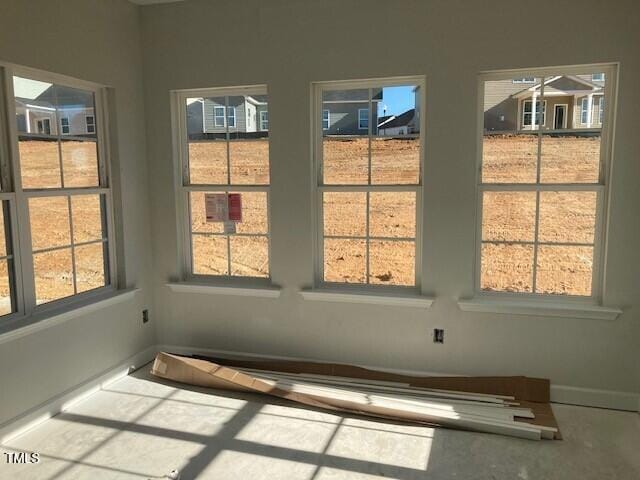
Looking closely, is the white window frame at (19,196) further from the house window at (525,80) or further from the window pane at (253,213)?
the house window at (525,80)

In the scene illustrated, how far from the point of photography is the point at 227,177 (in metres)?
3.91

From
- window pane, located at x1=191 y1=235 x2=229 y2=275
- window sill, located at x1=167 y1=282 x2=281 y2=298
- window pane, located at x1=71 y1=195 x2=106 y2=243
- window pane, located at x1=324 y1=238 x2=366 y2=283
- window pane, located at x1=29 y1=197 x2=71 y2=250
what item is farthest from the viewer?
window pane, located at x1=191 y1=235 x2=229 y2=275

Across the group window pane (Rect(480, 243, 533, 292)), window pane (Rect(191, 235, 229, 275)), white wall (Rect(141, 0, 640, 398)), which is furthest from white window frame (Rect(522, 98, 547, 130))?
window pane (Rect(191, 235, 229, 275))

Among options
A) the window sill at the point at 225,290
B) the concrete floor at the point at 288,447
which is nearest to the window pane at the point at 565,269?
the concrete floor at the point at 288,447

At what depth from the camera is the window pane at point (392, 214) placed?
356 centimetres

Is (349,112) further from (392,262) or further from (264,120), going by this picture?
(392,262)

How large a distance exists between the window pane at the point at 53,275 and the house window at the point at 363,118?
7.34 ft

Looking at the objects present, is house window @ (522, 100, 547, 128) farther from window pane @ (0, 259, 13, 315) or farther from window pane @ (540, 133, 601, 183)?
window pane @ (0, 259, 13, 315)

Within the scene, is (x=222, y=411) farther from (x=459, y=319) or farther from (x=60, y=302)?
(x=459, y=319)

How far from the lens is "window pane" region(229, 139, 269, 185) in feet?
12.5

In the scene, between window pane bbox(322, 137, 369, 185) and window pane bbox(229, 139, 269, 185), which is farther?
window pane bbox(229, 139, 269, 185)

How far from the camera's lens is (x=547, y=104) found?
10.6 feet

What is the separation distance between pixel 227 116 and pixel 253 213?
0.79 meters

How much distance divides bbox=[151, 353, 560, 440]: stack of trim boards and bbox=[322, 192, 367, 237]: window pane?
102cm
